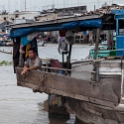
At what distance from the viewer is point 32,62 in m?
9.60

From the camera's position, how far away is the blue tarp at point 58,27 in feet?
27.1

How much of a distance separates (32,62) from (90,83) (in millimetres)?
2032

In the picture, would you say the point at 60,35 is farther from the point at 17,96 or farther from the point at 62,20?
the point at 17,96

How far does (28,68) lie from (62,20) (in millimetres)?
1409

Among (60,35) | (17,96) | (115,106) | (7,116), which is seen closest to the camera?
(115,106)

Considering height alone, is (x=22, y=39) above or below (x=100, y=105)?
above

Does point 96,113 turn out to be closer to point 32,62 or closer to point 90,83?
point 90,83

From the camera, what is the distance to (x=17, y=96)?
14.5 metres

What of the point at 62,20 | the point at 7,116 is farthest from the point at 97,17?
the point at 7,116

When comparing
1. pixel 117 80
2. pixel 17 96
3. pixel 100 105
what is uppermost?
pixel 117 80

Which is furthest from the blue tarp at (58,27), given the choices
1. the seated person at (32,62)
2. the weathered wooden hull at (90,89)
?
the weathered wooden hull at (90,89)

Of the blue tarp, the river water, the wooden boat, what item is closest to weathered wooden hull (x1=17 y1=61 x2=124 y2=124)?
the wooden boat

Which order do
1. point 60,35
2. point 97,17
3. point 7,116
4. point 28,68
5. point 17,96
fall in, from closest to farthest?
point 97,17
point 28,68
point 60,35
point 7,116
point 17,96

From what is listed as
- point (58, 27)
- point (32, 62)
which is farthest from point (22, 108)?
point (58, 27)
